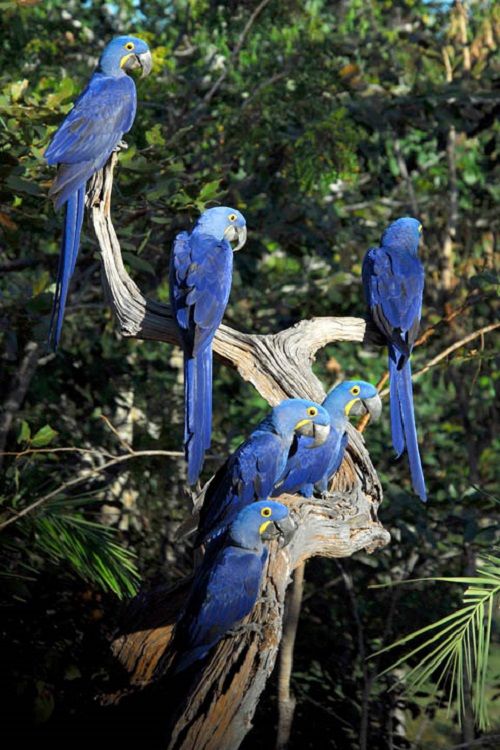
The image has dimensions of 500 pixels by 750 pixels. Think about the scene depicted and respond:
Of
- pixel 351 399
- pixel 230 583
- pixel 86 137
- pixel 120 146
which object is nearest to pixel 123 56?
pixel 120 146

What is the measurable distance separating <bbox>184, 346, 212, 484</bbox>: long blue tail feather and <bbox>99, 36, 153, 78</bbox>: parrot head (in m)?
1.29

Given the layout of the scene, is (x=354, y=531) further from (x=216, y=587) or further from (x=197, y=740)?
(x=197, y=740)

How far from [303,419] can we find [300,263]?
3761 millimetres

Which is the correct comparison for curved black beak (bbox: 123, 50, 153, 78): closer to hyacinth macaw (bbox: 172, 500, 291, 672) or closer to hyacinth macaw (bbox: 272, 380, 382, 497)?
hyacinth macaw (bbox: 272, 380, 382, 497)

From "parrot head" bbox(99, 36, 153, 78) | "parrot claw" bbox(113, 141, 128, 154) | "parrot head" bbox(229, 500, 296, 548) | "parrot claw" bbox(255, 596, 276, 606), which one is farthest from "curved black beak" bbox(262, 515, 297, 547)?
"parrot head" bbox(99, 36, 153, 78)

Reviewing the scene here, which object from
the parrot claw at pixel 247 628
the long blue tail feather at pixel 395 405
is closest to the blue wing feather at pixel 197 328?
the parrot claw at pixel 247 628

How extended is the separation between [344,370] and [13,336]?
2.64 meters

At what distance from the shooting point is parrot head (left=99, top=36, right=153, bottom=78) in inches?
165

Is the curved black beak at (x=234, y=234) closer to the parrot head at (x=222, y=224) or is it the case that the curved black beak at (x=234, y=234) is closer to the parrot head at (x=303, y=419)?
the parrot head at (x=222, y=224)

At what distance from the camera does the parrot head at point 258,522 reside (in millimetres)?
3039

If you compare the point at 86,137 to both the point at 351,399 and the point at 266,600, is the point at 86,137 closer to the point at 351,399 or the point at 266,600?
the point at 351,399

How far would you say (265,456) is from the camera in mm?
3439

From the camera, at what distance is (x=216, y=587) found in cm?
308

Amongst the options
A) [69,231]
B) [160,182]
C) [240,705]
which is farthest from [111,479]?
[240,705]
